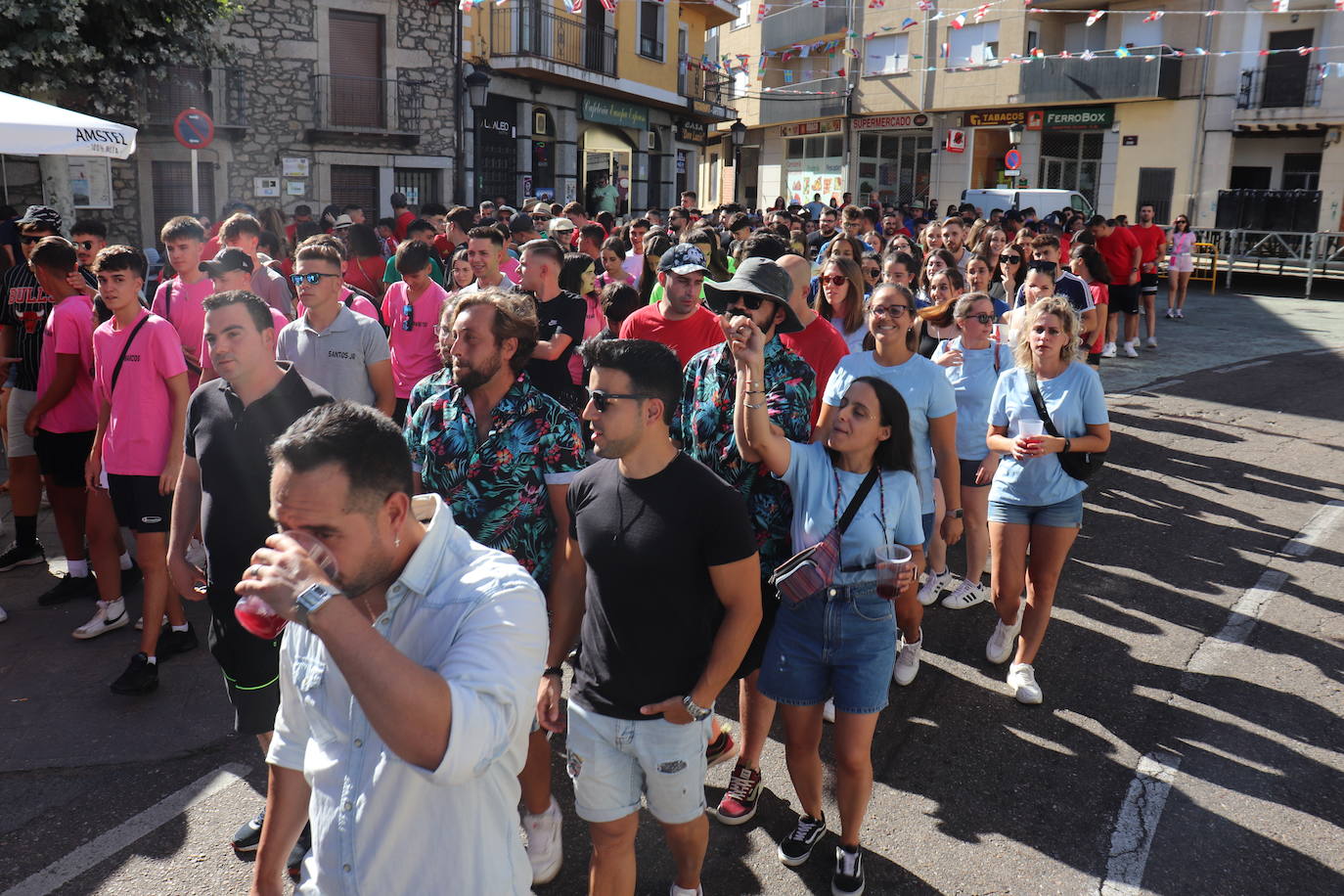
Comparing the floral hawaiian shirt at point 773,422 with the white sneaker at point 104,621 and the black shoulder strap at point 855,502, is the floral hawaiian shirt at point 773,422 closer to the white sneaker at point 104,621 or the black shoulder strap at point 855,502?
the black shoulder strap at point 855,502

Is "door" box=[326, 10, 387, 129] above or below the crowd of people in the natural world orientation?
above

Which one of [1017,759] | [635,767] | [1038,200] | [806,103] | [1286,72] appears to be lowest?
[1017,759]

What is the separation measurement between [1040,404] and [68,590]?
5179mm

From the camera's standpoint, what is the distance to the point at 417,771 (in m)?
1.72

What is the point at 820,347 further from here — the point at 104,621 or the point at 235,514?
the point at 104,621

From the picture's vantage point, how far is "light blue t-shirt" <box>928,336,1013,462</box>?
559 centimetres

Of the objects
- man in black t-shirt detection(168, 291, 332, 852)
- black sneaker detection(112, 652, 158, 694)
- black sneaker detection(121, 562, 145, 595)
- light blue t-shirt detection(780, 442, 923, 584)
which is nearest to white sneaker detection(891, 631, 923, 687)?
light blue t-shirt detection(780, 442, 923, 584)

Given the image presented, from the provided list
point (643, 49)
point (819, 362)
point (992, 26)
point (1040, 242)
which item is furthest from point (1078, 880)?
point (992, 26)

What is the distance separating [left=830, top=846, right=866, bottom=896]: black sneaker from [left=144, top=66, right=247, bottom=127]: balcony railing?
18.6 meters

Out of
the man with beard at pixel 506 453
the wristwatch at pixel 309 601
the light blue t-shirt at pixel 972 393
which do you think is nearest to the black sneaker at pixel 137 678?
the man with beard at pixel 506 453

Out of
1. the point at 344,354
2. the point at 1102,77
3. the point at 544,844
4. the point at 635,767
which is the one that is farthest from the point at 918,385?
the point at 1102,77

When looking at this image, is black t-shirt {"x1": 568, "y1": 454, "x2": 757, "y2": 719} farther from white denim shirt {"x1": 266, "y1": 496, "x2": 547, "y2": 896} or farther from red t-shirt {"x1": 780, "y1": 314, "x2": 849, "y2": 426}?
red t-shirt {"x1": 780, "y1": 314, "x2": 849, "y2": 426}

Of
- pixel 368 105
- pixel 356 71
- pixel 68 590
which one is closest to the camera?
pixel 68 590

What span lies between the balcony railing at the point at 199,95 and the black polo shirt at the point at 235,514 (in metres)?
17.1
